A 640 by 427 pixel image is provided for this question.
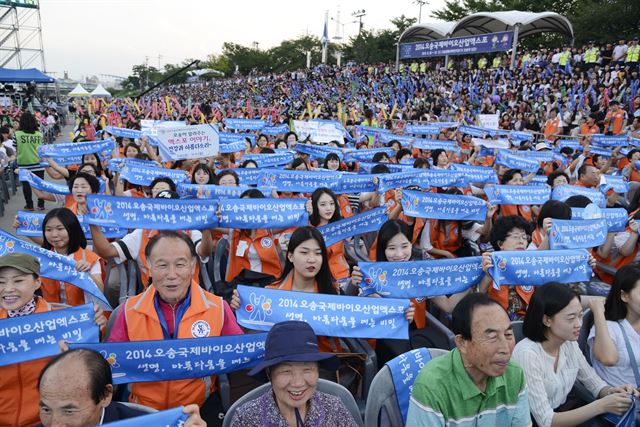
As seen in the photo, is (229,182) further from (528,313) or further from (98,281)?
(528,313)

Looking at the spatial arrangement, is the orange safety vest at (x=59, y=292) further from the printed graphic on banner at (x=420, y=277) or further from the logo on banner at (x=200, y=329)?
the printed graphic on banner at (x=420, y=277)

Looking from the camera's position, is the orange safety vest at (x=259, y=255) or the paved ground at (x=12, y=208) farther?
the paved ground at (x=12, y=208)

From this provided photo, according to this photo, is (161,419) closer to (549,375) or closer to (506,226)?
(549,375)

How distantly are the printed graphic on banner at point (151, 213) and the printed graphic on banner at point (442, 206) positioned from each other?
6.71 ft

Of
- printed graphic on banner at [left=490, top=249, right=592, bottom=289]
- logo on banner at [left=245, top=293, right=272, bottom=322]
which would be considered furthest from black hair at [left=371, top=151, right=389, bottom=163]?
logo on banner at [left=245, top=293, right=272, bottom=322]

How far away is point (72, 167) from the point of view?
9.10 meters

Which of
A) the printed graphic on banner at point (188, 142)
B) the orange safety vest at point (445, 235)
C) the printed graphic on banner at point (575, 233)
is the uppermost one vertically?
the printed graphic on banner at point (188, 142)

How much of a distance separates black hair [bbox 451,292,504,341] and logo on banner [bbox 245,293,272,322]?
1226mm

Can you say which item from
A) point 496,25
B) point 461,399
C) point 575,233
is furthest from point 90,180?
point 496,25

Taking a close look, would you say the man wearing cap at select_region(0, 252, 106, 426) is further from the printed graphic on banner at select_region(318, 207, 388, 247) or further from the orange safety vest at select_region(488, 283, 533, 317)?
the orange safety vest at select_region(488, 283, 533, 317)

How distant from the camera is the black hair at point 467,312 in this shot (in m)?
2.24

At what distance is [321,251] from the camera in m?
3.43

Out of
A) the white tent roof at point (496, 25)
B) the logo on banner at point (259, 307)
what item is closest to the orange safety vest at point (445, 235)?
the logo on banner at point (259, 307)

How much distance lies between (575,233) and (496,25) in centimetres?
2958
